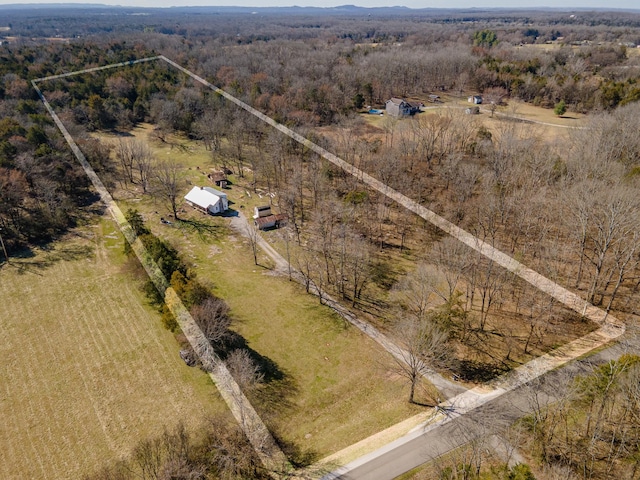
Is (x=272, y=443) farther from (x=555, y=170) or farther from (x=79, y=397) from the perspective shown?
(x=555, y=170)

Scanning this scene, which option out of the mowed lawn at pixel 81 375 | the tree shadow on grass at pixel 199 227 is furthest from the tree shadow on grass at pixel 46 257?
the tree shadow on grass at pixel 199 227

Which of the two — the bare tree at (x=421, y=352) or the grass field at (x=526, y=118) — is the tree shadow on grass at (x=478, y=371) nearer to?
the bare tree at (x=421, y=352)

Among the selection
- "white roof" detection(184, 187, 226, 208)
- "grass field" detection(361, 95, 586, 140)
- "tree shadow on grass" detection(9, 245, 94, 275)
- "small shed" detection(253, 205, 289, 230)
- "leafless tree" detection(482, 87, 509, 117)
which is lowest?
"tree shadow on grass" detection(9, 245, 94, 275)

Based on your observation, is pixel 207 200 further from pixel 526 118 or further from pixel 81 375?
pixel 526 118

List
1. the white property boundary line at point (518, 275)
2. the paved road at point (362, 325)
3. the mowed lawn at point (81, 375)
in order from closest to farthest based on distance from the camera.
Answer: the mowed lawn at point (81, 375)
the white property boundary line at point (518, 275)
the paved road at point (362, 325)

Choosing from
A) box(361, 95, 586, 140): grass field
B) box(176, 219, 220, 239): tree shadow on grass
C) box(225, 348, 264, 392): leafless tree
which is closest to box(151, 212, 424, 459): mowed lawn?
box(225, 348, 264, 392): leafless tree

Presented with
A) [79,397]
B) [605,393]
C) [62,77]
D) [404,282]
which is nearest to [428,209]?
[404,282]

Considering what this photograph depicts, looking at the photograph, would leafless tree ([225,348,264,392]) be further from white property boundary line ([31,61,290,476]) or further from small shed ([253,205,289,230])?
small shed ([253,205,289,230])
